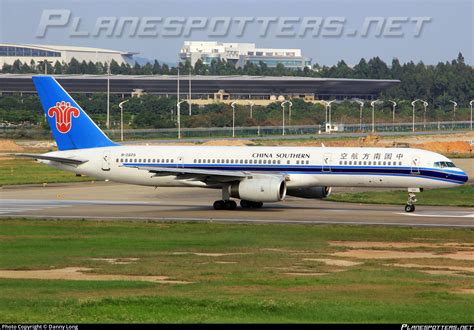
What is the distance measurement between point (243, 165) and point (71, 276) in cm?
2568

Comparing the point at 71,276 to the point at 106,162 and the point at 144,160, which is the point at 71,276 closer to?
the point at 144,160

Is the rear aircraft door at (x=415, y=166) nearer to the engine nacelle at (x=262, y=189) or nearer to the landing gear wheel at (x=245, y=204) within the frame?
the engine nacelle at (x=262, y=189)

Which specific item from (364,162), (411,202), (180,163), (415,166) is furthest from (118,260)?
(411,202)

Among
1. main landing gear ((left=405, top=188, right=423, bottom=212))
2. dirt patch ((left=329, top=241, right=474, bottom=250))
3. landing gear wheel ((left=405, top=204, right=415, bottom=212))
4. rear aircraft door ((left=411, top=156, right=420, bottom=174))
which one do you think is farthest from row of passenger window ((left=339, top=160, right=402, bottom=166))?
dirt patch ((left=329, top=241, right=474, bottom=250))

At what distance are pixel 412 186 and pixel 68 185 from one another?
29.7 m

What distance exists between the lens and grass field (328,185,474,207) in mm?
62938

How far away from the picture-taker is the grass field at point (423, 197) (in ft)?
206

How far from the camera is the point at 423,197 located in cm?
6575

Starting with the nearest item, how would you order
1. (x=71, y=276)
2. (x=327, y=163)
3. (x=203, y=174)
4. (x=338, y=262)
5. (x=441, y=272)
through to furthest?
(x=71, y=276), (x=441, y=272), (x=338, y=262), (x=203, y=174), (x=327, y=163)

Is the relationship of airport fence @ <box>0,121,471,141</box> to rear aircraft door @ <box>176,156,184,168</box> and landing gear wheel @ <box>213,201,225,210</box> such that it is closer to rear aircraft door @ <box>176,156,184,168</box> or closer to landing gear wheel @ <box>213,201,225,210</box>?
rear aircraft door @ <box>176,156,184,168</box>

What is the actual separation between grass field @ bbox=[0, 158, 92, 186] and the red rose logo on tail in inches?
608

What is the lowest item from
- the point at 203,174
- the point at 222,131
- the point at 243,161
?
the point at 203,174

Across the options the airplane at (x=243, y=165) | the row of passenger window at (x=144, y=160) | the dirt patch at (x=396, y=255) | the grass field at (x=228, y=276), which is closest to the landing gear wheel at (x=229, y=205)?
the airplane at (x=243, y=165)

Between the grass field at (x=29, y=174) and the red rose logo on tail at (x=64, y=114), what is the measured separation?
15440mm
